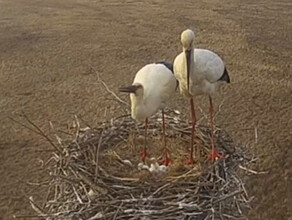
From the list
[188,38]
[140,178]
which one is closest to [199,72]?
[188,38]

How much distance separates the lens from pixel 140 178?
8.10 feet

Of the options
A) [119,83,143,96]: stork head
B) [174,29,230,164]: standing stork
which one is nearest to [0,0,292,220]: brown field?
[174,29,230,164]: standing stork

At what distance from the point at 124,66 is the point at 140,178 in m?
2.63

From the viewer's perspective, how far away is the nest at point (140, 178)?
2.31 m

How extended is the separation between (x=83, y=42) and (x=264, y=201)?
2.60 m

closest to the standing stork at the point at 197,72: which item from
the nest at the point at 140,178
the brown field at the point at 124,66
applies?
the nest at the point at 140,178

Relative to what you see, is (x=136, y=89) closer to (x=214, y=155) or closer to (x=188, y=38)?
(x=188, y=38)

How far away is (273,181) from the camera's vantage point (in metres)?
3.58

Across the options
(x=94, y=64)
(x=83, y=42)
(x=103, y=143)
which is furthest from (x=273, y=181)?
(x=83, y=42)

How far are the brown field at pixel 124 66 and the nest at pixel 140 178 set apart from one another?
79 centimetres

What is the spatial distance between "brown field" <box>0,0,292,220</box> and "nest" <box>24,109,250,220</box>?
79 centimetres

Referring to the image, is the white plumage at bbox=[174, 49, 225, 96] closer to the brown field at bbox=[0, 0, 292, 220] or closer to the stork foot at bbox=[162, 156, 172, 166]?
the stork foot at bbox=[162, 156, 172, 166]

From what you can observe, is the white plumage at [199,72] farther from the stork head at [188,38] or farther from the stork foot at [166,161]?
the stork foot at [166,161]

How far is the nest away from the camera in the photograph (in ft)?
7.57
